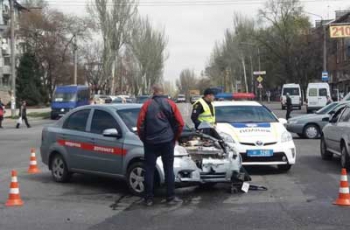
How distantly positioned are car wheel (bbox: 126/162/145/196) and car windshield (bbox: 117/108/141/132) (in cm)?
71

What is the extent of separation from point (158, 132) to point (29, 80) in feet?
205

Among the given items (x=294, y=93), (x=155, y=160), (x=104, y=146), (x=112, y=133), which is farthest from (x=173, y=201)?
(x=294, y=93)

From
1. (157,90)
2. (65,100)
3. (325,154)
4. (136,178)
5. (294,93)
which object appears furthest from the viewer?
(294,93)

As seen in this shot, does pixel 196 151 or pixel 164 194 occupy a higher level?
pixel 196 151

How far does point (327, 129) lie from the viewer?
567 inches

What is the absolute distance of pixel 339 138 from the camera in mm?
13125

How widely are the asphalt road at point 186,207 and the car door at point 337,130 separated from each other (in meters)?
1.27

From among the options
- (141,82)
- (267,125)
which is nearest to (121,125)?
(267,125)

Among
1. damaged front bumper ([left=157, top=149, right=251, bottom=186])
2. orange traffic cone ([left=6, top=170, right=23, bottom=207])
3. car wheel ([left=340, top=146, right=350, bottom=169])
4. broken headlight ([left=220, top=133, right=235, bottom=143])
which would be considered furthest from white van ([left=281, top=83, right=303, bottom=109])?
orange traffic cone ([left=6, top=170, right=23, bottom=207])

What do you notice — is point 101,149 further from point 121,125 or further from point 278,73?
point 278,73

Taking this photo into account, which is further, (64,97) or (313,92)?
(313,92)

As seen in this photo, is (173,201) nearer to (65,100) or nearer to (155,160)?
(155,160)

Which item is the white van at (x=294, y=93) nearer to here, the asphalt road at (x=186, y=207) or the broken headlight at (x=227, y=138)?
the broken headlight at (x=227, y=138)

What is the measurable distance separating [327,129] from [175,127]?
6.91m
